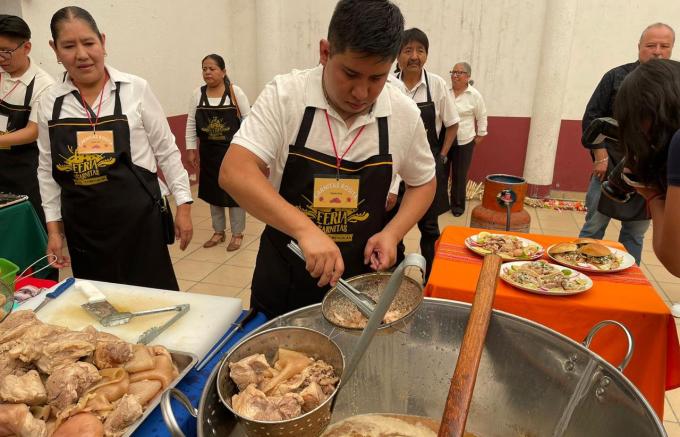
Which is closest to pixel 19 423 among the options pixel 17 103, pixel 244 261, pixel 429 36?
pixel 17 103

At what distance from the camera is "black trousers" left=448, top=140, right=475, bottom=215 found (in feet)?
16.4

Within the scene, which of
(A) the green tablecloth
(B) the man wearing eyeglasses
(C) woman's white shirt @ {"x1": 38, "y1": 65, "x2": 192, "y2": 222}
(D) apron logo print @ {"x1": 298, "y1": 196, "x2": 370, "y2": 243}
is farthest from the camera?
(B) the man wearing eyeglasses

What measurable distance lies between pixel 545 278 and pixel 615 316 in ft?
0.84

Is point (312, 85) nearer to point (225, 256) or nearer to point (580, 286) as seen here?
point (580, 286)

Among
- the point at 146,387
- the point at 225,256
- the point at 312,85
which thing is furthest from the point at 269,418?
the point at 225,256

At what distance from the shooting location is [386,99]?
1418mm

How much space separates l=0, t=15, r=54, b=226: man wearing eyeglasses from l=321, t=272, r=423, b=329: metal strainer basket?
2378 millimetres

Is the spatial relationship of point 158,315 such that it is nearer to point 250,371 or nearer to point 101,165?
point 250,371

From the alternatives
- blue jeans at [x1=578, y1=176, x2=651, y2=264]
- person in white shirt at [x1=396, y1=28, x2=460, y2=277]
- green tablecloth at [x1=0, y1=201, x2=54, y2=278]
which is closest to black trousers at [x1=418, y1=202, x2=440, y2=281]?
person in white shirt at [x1=396, y1=28, x2=460, y2=277]

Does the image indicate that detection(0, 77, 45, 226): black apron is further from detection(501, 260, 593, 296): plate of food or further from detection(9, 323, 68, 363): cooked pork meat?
detection(501, 260, 593, 296): plate of food

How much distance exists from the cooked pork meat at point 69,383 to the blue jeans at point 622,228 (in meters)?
3.14

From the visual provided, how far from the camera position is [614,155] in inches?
116

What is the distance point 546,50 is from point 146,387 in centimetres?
555

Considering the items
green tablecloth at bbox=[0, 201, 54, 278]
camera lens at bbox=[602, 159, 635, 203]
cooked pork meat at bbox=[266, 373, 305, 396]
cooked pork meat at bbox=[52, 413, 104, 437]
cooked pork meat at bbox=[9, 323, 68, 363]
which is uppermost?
camera lens at bbox=[602, 159, 635, 203]
